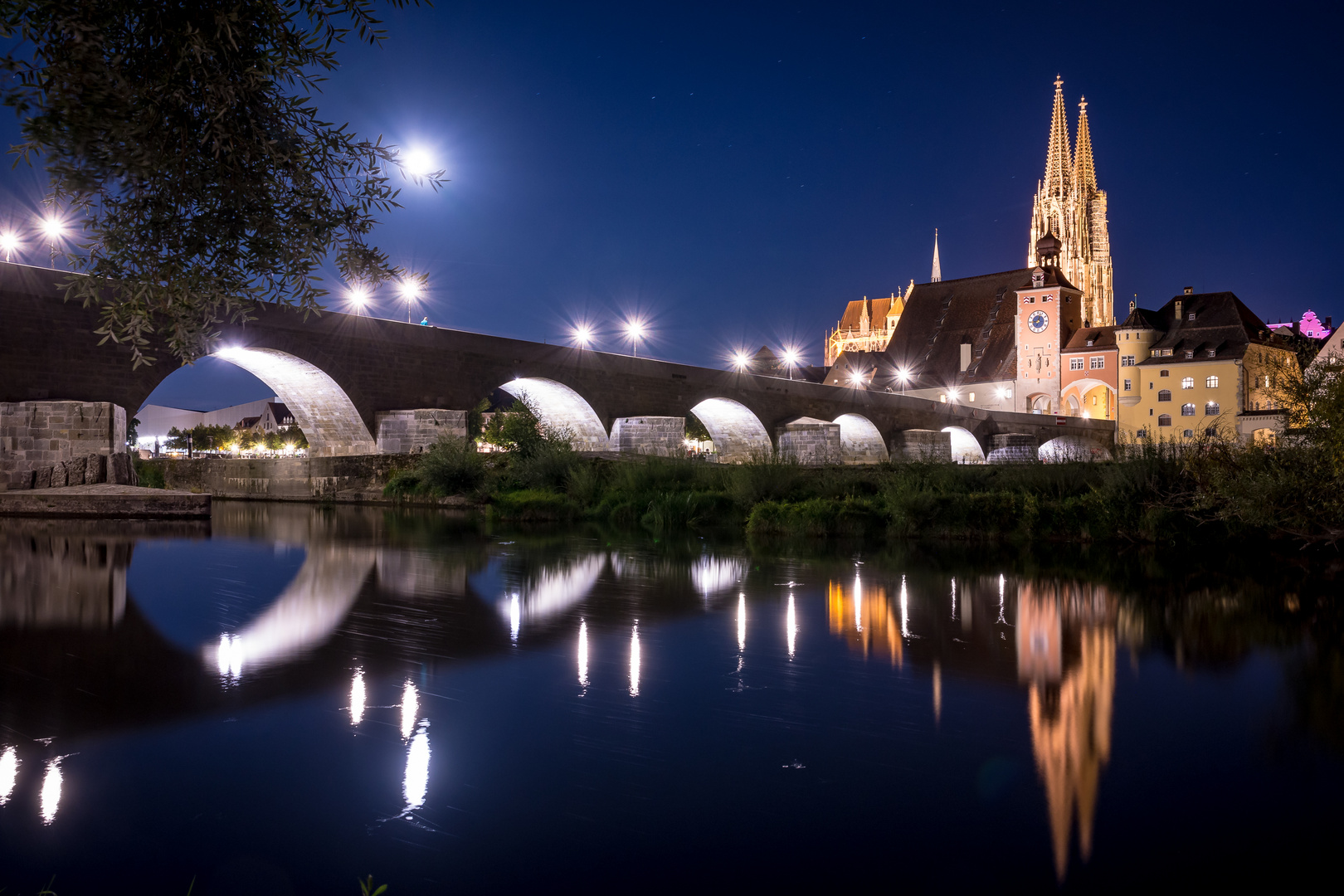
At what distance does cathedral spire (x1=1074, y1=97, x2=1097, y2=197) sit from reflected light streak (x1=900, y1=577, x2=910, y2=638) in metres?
94.2

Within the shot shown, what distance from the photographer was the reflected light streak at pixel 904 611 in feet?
19.5

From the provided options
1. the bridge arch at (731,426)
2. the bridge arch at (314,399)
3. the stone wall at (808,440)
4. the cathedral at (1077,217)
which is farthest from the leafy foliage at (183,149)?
the cathedral at (1077,217)

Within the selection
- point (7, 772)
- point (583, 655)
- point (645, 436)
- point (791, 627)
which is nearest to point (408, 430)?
point (645, 436)

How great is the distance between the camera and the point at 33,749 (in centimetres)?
332

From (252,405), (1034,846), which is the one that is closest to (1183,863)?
(1034,846)

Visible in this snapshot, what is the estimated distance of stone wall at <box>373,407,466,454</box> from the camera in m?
24.0

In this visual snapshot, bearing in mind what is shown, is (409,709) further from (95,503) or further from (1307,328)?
(1307,328)

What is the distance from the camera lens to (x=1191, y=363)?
207 ft

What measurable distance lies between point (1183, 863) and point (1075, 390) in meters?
74.4

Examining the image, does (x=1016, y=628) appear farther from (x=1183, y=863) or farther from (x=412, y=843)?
(x=412, y=843)

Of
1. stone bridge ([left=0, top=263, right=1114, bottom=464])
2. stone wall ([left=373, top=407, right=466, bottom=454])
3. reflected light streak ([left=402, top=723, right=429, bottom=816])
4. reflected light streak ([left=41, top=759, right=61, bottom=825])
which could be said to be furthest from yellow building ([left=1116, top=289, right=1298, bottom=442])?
reflected light streak ([left=41, top=759, right=61, bottom=825])

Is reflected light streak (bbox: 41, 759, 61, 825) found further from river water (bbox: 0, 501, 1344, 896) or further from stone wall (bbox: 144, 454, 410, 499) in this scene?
stone wall (bbox: 144, 454, 410, 499)

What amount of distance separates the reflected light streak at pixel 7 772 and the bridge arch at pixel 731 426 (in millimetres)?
32723

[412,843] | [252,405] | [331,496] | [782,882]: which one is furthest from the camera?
[252,405]
